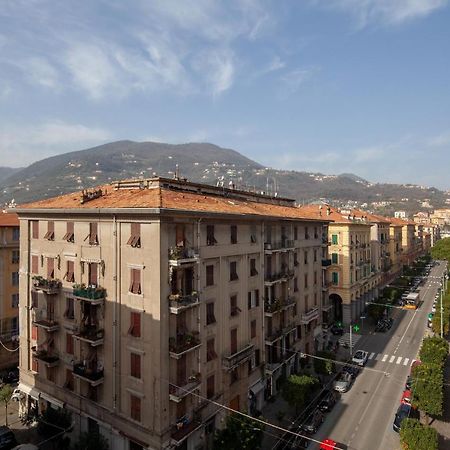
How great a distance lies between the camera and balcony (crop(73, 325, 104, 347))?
3124cm

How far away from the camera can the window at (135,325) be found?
29350mm

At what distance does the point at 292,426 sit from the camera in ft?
123

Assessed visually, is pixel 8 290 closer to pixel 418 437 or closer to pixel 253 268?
pixel 253 268

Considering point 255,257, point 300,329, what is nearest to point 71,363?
point 255,257

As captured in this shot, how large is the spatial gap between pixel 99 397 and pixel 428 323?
222ft

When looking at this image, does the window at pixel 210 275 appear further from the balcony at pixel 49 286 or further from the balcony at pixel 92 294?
the balcony at pixel 49 286

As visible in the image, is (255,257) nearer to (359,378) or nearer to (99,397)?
(99,397)

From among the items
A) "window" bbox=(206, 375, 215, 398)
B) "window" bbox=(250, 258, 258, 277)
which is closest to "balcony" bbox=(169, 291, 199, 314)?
"window" bbox=(206, 375, 215, 398)

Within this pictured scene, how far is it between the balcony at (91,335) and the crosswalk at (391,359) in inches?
1674

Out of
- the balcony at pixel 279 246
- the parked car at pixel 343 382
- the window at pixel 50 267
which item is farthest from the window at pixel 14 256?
the parked car at pixel 343 382

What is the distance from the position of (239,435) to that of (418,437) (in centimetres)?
1350

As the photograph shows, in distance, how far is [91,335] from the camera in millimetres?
31656

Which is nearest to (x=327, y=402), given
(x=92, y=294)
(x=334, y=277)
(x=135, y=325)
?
(x=135, y=325)

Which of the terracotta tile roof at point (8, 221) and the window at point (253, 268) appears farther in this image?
the terracotta tile roof at point (8, 221)
